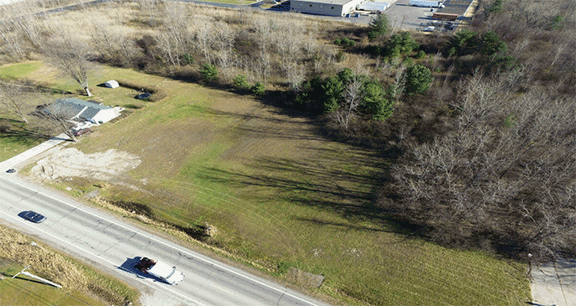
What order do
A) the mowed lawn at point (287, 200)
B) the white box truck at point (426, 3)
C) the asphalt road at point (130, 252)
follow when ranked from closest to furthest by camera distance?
the asphalt road at point (130, 252) → the mowed lawn at point (287, 200) → the white box truck at point (426, 3)

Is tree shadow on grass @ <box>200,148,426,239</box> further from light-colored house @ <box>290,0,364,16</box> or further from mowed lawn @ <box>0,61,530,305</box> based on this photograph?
light-colored house @ <box>290,0,364,16</box>

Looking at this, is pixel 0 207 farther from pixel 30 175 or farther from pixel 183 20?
pixel 183 20

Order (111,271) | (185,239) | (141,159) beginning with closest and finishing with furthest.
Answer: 1. (111,271)
2. (185,239)
3. (141,159)

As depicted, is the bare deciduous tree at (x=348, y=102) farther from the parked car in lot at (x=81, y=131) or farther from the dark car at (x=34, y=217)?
the parked car in lot at (x=81, y=131)

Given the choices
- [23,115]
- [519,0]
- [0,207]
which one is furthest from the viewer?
[519,0]

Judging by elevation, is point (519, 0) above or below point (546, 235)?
above

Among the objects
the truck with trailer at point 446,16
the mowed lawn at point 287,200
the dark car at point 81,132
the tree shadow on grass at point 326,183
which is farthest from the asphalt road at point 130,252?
the truck with trailer at point 446,16

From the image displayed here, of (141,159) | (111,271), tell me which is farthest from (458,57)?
(111,271)

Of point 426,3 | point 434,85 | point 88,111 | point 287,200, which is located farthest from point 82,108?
point 426,3
